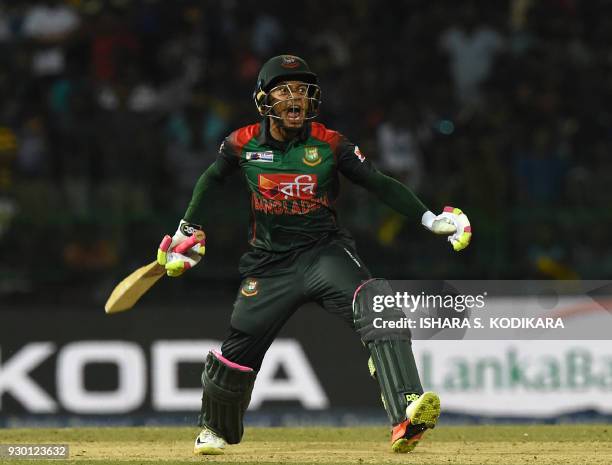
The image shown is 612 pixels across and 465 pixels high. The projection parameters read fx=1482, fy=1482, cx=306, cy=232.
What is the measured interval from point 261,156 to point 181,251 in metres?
0.66

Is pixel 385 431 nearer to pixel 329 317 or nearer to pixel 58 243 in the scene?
pixel 329 317

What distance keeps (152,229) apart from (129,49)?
2.45 m

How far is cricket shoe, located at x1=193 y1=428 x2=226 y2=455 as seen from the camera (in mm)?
7758

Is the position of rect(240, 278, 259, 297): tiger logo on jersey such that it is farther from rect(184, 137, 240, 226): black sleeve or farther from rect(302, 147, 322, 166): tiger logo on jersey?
rect(302, 147, 322, 166): tiger logo on jersey

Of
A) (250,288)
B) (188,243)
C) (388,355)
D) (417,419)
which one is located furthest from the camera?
(188,243)

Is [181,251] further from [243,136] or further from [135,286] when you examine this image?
[243,136]

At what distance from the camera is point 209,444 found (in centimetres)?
777

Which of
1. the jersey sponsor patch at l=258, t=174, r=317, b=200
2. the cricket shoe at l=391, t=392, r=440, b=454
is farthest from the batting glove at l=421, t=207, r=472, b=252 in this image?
the cricket shoe at l=391, t=392, r=440, b=454

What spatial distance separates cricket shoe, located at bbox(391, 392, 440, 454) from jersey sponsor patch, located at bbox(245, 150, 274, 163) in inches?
56.9

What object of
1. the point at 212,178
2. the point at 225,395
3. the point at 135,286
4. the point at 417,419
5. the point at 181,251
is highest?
the point at 212,178

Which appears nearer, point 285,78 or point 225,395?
point 285,78

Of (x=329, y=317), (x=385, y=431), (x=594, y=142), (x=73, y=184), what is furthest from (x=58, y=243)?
(x=594, y=142)

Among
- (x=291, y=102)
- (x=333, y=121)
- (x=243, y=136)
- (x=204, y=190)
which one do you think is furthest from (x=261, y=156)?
(x=333, y=121)

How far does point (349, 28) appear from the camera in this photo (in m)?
14.0
